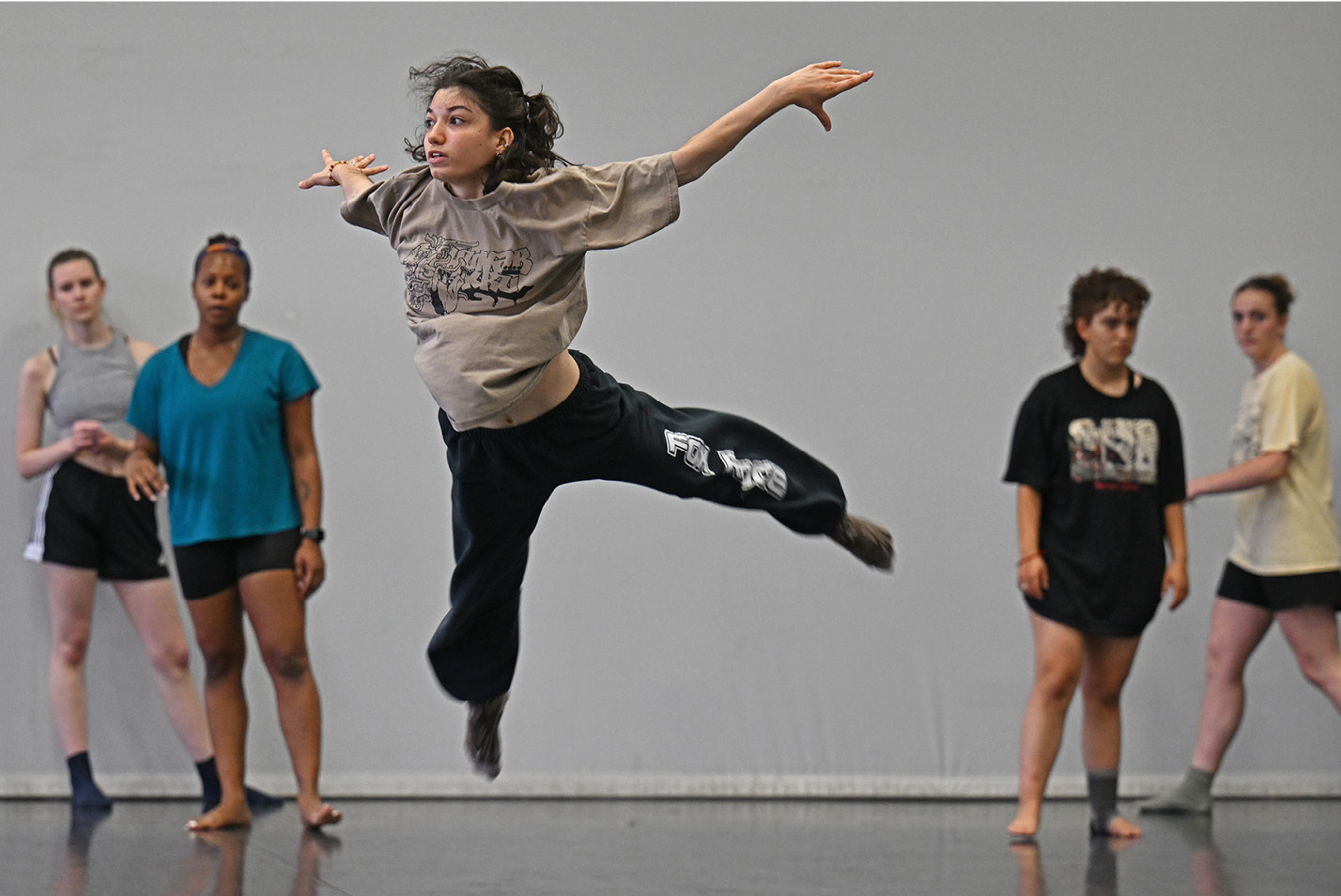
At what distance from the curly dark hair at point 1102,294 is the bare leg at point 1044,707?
784 mm

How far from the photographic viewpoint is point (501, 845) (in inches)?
138

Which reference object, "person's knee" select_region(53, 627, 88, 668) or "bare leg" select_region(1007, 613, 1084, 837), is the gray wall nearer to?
"person's knee" select_region(53, 627, 88, 668)

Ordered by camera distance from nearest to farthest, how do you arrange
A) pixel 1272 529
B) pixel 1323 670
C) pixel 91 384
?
pixel 1323 670 → pixel 1272 529 → pixel 91 384

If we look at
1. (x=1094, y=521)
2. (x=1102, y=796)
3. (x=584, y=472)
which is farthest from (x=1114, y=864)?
(x=584, y=472)

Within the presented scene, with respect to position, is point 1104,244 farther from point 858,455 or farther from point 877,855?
point 877,855

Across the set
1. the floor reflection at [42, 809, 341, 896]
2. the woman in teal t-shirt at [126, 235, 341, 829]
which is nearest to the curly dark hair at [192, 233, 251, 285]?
the woman in teal t-shirt at [126, 235, 341, 829]

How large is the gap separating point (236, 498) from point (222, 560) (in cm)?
17

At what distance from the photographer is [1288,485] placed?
393 cm

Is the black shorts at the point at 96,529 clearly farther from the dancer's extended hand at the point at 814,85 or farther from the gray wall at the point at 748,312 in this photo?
the dancer's extended hand at the point at 814,85

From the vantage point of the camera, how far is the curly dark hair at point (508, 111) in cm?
239

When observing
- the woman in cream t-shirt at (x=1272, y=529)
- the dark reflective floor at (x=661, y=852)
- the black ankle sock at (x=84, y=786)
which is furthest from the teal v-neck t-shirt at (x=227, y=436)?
the woman in cream t-shirt at (x=1272, y=529)

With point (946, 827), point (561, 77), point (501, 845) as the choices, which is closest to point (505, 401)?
point (501, 845)

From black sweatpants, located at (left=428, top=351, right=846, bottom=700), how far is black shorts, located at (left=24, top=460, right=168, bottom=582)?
163 centimetres

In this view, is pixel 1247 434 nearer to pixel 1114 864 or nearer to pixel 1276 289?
pixel 1276 289
